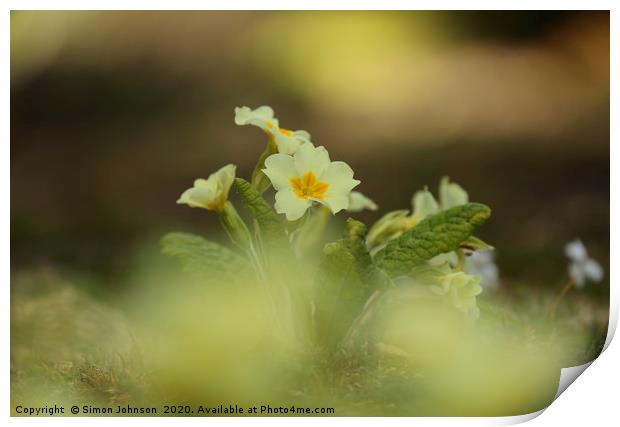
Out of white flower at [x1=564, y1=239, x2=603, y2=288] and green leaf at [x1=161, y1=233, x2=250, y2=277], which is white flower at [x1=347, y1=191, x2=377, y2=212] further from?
white flower at [x1=564, y1=239, x2=603, y2=288]

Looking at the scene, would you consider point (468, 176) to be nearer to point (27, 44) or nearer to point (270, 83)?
point (270, 83)

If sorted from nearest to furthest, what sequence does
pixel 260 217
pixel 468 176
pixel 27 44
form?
pixel 260 217 < pixel 27 44 < pixel 468 176

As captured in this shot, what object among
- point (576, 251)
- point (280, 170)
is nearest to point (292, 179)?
point (280, 170)

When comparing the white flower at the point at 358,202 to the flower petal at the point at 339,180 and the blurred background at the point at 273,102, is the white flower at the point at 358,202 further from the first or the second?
the flower petal at the point at 339,180

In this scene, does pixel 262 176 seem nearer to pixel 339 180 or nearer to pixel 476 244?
pixel 339 180

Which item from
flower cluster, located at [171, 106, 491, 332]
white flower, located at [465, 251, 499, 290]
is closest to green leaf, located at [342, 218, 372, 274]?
flower cluster, located at [171, 106, 491, 332]

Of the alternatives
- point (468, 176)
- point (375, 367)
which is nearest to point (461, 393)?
point (375, 367)
